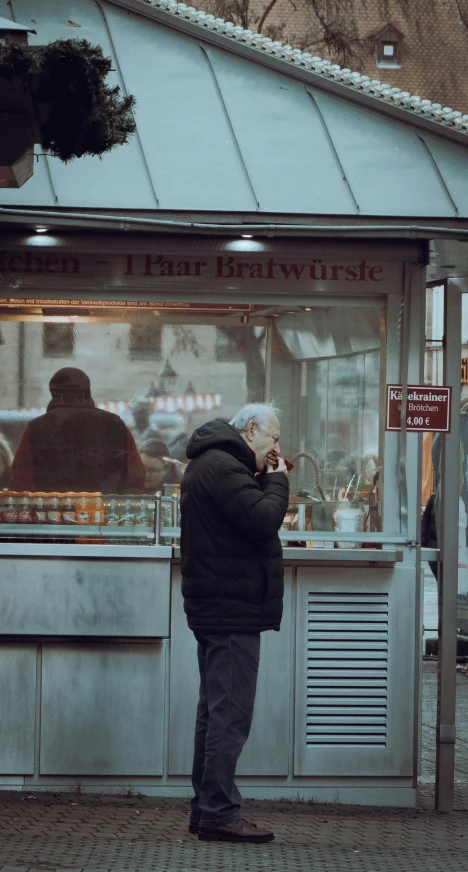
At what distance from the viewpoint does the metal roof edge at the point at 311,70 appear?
7629 mm

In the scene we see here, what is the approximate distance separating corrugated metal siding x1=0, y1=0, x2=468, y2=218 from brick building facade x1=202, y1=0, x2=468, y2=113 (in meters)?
14.8

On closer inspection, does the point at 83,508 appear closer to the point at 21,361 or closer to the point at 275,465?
the point at 21,361

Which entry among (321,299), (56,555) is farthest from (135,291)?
(56,555)

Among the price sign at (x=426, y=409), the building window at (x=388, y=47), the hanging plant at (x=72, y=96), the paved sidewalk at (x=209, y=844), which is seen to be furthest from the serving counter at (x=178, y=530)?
the building window at (x=388, y=47)

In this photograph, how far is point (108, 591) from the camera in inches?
280

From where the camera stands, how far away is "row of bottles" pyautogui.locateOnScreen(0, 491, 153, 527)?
735cm

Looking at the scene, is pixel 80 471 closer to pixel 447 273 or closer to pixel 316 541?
pixel 316 541

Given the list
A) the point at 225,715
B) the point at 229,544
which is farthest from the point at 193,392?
the point at 225,715

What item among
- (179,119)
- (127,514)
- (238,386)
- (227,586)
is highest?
(179,119)

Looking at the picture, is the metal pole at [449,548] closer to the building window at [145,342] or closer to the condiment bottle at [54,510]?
the building window at [145,342]

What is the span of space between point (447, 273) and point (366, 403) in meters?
0.86

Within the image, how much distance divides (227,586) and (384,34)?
22.2 m

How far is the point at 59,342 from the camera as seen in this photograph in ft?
24.7

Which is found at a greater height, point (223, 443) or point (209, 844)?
point (223, 443)
